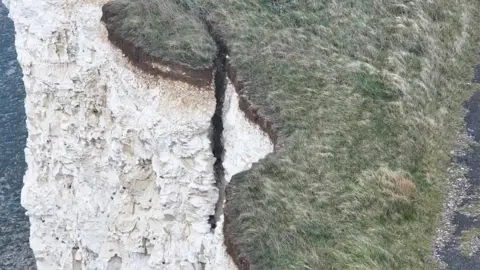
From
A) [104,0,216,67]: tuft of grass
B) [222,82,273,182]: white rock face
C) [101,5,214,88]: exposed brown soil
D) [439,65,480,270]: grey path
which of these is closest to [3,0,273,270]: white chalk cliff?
[222,82,273,182]: white rock face

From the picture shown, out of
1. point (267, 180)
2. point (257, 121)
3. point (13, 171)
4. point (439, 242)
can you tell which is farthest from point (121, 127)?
point (13, 171)

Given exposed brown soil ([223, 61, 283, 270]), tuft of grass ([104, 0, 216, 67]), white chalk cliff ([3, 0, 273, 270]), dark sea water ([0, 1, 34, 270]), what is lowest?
dark sea water ([0, 1, 34, 270])

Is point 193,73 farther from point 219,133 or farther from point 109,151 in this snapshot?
point 109,151

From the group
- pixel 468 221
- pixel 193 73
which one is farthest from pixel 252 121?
pixel 468 221

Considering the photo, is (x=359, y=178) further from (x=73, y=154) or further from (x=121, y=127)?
(x=73, y=154)

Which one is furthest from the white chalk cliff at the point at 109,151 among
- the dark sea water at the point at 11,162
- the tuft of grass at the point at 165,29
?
the dark sea water at the point at 11,162

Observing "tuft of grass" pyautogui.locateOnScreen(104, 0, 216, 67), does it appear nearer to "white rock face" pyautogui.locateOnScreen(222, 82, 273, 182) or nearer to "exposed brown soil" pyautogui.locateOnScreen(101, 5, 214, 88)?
"exposed brown soil" pyautogui.locateOnScreen(101, 5, 214, 88)
